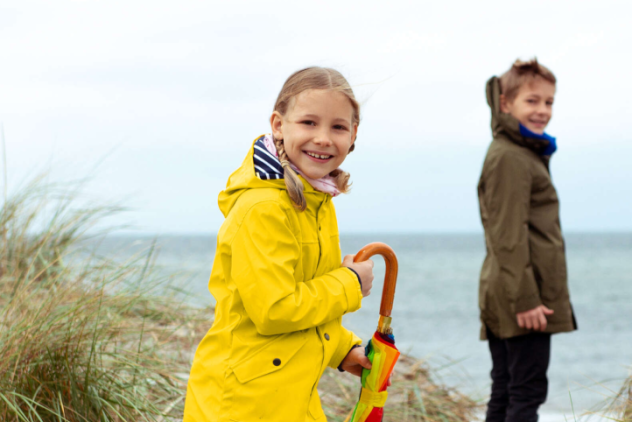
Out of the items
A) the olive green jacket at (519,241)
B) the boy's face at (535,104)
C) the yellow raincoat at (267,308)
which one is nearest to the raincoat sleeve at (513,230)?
the olive green jacket at (519,241)

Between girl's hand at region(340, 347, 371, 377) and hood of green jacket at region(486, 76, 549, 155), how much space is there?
1.75 meters

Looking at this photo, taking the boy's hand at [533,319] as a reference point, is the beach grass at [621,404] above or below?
below

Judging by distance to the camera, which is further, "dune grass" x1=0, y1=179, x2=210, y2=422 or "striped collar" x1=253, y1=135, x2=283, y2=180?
"dune grass" x1=0, y1=179, x2=210, y2=422

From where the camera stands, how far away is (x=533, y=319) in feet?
9.70

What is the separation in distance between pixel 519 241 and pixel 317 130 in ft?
5.36

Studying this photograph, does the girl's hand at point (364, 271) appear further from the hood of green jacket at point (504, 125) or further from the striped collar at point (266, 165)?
the hood of green jacket at point (504, 125)

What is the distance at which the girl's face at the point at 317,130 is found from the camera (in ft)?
5.73

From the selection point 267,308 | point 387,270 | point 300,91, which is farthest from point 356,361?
point 300,91

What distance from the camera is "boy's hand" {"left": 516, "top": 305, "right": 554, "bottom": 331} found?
116 inches

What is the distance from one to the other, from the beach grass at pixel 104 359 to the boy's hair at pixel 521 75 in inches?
76.3

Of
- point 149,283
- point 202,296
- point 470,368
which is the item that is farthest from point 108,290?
point 470,368

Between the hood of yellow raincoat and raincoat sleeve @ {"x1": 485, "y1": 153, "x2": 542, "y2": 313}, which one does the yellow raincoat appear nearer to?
the hood of yellow raincoat

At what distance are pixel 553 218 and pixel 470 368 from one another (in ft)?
23.8

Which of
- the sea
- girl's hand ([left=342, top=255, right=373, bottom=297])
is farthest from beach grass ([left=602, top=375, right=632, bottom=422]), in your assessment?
girl's hand ([left=342, top=255, right=373, bottom=297])
